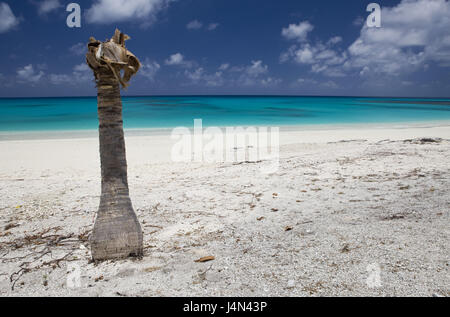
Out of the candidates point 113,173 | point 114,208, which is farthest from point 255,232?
point 113,173

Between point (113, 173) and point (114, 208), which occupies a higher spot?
point (113, 173)

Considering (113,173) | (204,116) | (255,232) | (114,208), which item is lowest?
(255,232)

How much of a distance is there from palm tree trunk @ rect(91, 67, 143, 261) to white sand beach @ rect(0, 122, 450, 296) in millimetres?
150

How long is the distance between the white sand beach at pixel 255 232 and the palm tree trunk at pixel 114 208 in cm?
15

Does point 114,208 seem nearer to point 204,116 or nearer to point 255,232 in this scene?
point 255,232

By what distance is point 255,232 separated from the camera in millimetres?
3971

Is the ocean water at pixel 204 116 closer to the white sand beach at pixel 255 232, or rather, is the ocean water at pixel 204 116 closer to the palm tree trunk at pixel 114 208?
the white sand beach at pixel 255 232

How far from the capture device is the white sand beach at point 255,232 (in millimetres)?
2807

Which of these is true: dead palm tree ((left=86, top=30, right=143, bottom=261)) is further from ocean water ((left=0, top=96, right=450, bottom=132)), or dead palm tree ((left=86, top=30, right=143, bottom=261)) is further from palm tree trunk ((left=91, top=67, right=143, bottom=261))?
ocean water ((left=0, top=96, right=450, bottom=132))

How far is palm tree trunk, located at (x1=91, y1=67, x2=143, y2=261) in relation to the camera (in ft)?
10.3

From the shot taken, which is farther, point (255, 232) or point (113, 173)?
point (255, 232)

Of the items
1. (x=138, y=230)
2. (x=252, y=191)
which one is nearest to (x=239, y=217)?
(x=252, y=191)

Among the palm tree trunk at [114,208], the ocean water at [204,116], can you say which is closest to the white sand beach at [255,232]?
the palm tree trunk at [114,208]

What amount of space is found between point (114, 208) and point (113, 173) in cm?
38
